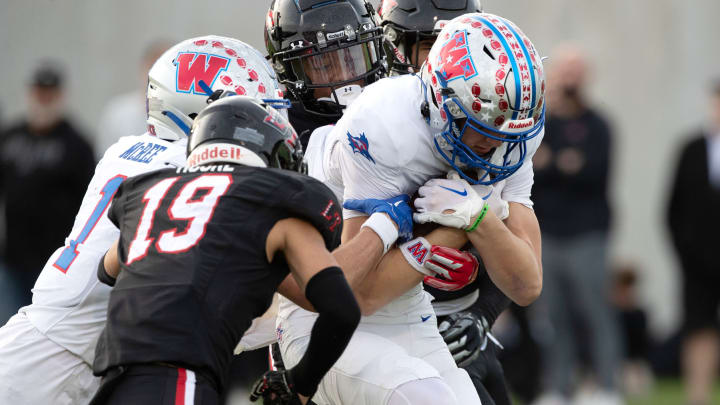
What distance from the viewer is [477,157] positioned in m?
3.86

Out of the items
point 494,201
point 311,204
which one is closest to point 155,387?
point 311,204

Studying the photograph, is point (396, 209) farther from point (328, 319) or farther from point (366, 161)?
point (328, 319)

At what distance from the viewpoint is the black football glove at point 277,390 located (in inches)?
139

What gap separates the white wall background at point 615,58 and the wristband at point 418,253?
7324 millimetres

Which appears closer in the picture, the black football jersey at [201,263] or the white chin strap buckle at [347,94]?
the black football jersey at [201,263]

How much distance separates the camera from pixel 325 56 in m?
4.55

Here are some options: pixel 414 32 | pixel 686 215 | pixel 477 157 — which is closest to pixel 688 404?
pixel 686 215

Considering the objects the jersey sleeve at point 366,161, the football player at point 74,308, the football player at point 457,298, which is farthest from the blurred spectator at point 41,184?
the jersey sleeve at point 366,161

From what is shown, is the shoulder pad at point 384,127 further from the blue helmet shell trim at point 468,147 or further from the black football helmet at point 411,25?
the black football helmet at point 411,25

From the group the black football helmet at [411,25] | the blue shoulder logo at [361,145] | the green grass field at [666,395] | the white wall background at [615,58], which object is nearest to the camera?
the blue shoulder logo at [361,145]

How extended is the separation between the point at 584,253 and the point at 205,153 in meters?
5.12

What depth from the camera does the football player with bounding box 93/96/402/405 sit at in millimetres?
3188

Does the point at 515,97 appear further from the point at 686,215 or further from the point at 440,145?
the point at 686,215

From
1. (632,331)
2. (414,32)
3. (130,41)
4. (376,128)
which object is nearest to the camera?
(376,128)
